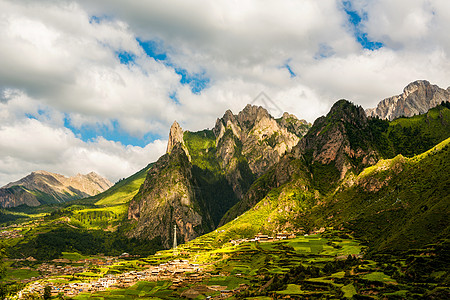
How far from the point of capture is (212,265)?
18238 cm

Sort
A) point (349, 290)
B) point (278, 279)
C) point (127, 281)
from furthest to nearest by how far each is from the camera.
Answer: point (127, 281), point (278, 279), point (349, 290)

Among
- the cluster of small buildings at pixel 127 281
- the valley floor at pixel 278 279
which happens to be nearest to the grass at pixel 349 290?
the valley floor at pixel 278 279

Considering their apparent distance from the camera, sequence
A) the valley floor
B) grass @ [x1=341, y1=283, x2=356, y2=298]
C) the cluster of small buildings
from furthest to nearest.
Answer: the cluster of small buildings < the valley floor < grass @ [x1=341, y1=283, x2=356, y2=298]

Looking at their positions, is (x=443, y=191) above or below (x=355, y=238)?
above

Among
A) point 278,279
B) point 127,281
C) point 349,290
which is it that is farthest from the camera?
point 127,281

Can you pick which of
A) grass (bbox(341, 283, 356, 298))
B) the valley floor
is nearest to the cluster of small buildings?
the valley floor

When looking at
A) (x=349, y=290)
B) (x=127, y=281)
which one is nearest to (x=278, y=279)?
(x=349, y=290)

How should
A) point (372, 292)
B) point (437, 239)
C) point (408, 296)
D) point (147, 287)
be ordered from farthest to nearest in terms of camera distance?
point (147, 287) < point (437, 239) < point (372, 292) < point (408, 296)

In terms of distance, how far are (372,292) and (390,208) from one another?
132051 millimetres

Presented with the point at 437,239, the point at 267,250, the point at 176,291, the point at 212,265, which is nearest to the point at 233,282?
the point at 176,291

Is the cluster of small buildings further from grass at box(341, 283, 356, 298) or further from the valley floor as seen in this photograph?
grass at box(341, 283, 356, 298)

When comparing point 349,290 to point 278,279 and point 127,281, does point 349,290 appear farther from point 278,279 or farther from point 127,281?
point 127,281

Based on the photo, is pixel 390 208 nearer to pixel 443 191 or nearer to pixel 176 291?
pixel 443 191

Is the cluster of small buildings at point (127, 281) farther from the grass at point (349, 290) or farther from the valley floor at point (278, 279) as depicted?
the grass at point (349, 290)
